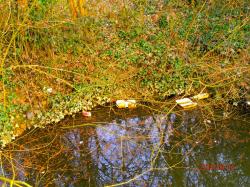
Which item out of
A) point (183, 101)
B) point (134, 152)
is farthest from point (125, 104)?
point (134, 152)

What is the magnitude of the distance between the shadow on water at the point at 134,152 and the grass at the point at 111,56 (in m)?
0.47

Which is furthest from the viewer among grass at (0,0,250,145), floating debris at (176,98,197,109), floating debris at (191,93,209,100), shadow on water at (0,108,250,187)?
floating debris at (191,93,209,100)

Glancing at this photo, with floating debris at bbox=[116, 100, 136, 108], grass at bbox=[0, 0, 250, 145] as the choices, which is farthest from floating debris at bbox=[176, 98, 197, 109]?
floating debris at bbox=[116, 100, 136, 108]

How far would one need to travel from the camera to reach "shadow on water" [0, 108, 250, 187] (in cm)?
540

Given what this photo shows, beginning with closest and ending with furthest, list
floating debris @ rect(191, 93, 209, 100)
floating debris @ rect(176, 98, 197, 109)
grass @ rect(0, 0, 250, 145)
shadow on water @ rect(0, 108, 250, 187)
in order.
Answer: shadow on water @ rect(0, 108, 250, 187)
grass @ rect(0, 0, 250, 145)
floating debris @ rect(176, 98, 197, 109)
floating debris @ rect(191, 93, 209, 100)

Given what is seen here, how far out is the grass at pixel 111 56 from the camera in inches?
266

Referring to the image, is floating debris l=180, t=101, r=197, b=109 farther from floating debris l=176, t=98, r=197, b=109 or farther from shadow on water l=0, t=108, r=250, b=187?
shadow on water l=0, t=108, r=250, b=187

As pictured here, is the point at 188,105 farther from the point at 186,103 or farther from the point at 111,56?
the point at 111,56

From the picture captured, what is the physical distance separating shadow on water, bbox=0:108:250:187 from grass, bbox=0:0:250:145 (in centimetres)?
47

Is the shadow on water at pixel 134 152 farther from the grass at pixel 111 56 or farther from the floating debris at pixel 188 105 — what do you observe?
the grass at pixel 111 56

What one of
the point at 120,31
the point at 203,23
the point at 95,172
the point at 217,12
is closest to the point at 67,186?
the point at 95,172

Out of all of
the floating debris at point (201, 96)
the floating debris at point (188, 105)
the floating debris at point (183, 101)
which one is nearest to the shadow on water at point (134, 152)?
the floating debris at point (188, 105)

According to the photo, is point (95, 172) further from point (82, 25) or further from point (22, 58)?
point (82, 25)

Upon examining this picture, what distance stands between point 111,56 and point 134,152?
108 inches
